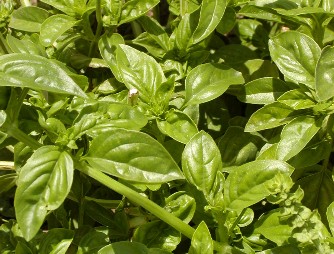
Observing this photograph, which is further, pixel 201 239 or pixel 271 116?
pixel 271 116

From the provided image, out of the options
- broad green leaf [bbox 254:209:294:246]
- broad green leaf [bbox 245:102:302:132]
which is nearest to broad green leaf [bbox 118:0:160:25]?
broad green leaf [bbox 245:102:302:132]

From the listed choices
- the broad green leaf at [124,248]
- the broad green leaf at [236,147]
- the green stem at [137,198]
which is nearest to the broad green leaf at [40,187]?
the green stem at [137,198]

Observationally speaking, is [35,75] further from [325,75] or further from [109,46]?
[325,75]

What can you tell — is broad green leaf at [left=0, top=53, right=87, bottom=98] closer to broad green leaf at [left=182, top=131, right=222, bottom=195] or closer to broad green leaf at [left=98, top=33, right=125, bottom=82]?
broad green leaf at [left=182, top=131, right=222, bottom=195]

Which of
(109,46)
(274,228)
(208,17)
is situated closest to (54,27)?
(109,46)

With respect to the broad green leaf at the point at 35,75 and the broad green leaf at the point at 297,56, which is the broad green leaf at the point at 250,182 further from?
the broad green leaf at the point at 35,75

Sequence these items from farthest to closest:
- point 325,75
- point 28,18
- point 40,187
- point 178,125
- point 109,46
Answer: point 28,18 < point 109,46 < point 178,125 < point 325,75 < point 40,187
